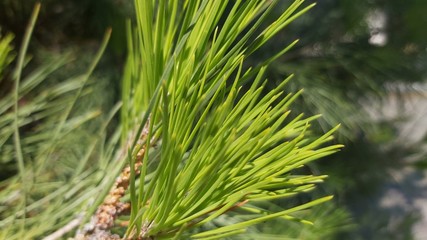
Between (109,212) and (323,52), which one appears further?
(323,52)

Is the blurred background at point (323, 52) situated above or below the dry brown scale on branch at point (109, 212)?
above

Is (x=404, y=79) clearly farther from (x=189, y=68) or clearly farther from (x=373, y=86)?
(x=189, y=68)

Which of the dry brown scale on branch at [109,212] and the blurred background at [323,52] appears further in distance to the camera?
the blurred background at [323,52]

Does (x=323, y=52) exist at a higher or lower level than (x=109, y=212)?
higher

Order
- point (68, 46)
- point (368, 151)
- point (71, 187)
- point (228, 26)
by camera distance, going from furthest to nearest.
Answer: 1. point (368, 151)
2. point (68, 46)
3. point (71, 187)
4. point (228, 26)

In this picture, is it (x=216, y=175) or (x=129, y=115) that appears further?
(x=129, y=115)

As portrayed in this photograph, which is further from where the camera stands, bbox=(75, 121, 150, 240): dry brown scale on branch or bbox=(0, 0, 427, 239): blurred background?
bbox=(0, 0, 427, 239): blurred background

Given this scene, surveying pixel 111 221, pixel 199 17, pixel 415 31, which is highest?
pixel 415 31

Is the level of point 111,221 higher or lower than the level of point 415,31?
lower


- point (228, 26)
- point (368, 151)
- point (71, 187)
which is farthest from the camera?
point (368, 151)

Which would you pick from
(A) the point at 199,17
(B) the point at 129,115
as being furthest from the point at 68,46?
(A) the point at 199,17

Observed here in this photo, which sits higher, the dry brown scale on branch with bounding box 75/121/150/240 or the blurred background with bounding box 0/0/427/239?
the blurred background with bounding box 0/0/427/239
